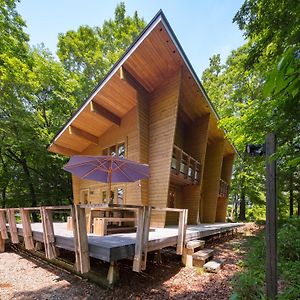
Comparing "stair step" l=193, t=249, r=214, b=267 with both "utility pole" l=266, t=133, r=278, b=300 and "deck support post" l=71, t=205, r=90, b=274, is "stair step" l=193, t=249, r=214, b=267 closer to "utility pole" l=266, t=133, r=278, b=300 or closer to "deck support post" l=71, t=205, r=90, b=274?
"utility pole" l=266, t=133, r=278, b=300

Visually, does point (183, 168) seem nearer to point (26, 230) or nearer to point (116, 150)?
point (116, 150)

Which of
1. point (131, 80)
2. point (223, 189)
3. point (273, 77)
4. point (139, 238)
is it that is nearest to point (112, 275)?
point (139, 238)

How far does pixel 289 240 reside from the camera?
5969 millimetres

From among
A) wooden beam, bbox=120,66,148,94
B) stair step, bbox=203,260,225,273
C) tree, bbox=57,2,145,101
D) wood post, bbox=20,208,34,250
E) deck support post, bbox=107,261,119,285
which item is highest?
tree, bbox=57,2,145,101

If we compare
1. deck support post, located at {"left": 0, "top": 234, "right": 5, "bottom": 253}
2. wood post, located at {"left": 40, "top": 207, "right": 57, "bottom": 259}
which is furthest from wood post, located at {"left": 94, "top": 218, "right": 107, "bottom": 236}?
deck support post, located at {"left": 0, "top": 234, "right": 5, "bottom": 253}

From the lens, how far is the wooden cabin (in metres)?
8.23

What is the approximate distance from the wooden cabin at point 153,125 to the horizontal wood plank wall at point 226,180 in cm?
362

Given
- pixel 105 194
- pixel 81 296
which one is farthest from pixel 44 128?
pixel 81 296

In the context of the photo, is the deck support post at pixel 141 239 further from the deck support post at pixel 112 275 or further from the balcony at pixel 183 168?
the balcony at pixel 183 168

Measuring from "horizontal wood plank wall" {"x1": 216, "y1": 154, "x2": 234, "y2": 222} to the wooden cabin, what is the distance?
362cm

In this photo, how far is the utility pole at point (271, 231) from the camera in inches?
123

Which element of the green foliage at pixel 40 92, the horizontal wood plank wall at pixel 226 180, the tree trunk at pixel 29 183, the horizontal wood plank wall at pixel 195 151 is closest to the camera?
the horizontal wood plank wall at pixel 195 151

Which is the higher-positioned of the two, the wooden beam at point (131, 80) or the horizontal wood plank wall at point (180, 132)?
the wooden beam at point (131, 80)

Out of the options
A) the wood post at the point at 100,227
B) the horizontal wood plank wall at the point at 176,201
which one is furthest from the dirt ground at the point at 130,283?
the horizontal wood plank wall at the point at 176,201
